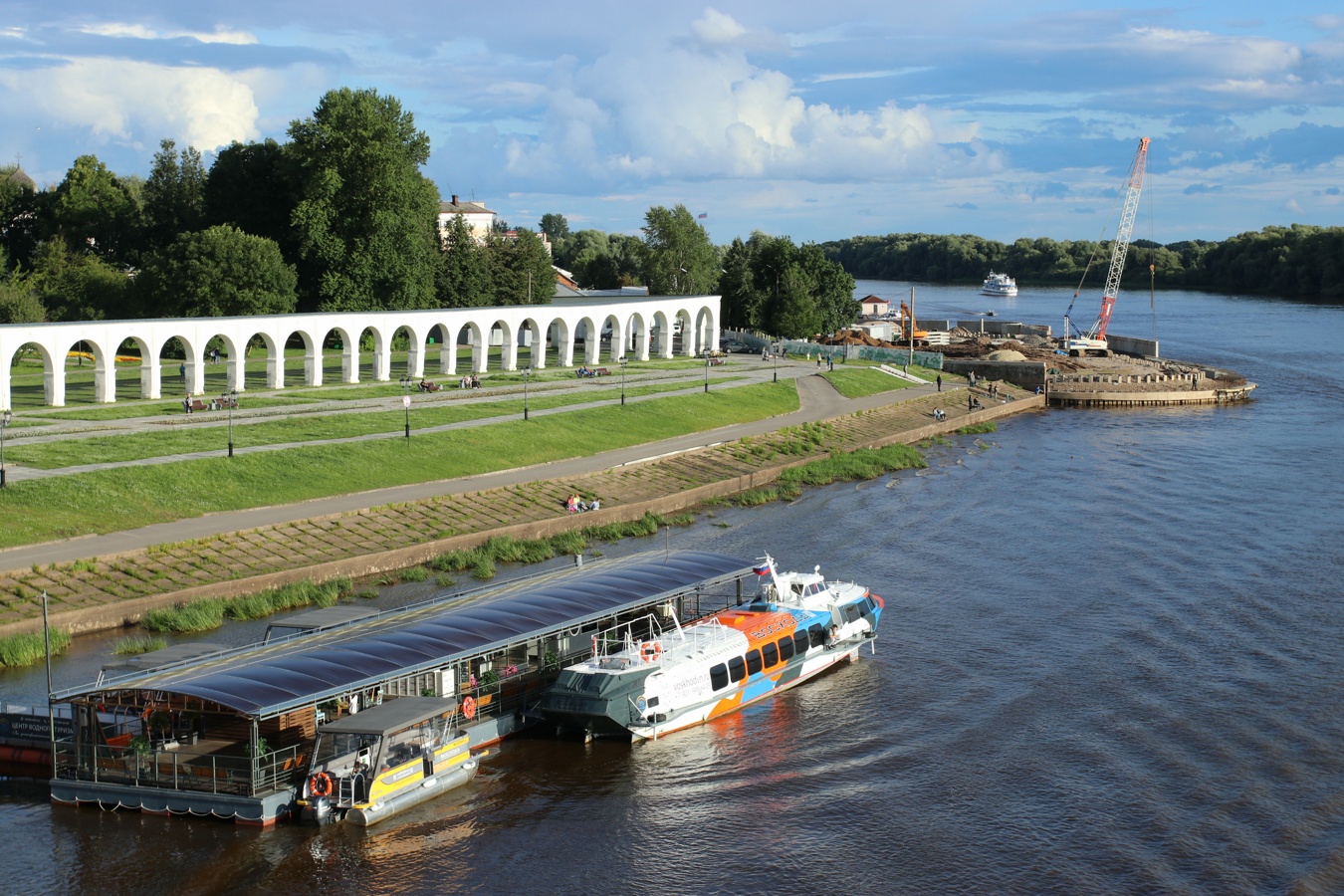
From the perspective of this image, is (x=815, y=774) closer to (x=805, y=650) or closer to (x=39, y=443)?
(x=805, y=650)

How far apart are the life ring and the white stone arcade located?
1524 inches

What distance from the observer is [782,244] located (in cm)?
11931

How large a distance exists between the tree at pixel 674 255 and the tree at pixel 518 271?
18.2m

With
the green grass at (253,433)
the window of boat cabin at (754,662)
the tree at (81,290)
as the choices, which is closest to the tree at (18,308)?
the tree at (81,290)

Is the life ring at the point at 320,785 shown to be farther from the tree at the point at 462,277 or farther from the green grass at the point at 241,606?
the tree at the point at 462,277

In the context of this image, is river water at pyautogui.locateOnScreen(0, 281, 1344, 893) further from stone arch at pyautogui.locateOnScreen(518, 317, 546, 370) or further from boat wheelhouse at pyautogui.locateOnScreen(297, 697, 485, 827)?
stone arch at pyautogui.locateOnScreen(518, 317, 546, 370)

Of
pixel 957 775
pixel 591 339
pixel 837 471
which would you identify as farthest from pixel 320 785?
pixel 591 339

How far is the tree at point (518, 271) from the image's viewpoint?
117m

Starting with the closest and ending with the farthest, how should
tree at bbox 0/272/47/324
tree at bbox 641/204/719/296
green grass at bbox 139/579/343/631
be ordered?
green grass at bbox 139/579/343/631, tree at bbox 0/272/47/324, tree at bbox 641/204/719/296

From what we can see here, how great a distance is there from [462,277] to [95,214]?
98.2 feet

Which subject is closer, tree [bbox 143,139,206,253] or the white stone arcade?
the white stone arcade

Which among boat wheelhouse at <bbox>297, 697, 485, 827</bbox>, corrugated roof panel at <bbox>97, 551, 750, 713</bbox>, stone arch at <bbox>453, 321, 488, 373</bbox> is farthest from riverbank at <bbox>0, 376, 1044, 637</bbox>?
stone arch at <bbox>453, 321, 488, 373</bbox>

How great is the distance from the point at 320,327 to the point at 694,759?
161 ft

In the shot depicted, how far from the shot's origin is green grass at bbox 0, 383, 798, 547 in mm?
40688
